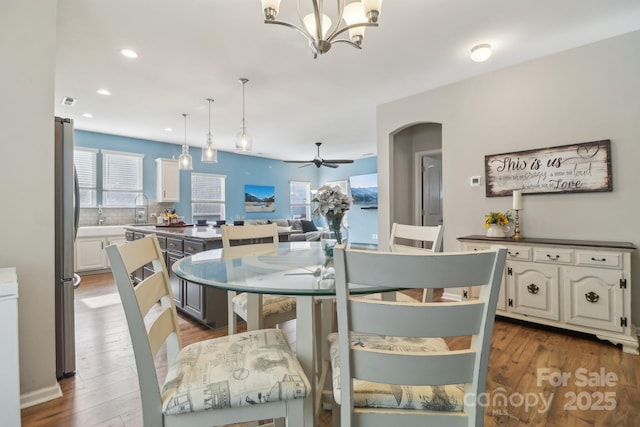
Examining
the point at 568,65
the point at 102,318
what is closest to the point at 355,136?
the point at 568,65

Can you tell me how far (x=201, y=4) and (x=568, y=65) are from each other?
3282mm

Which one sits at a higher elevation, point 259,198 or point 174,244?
point 259,198

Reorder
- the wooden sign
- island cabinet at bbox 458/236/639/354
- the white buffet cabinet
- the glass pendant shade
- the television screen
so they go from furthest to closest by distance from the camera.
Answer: the television screen, the white buffet cabinet, the glass pendant shade, the wooden sign, island cabinet at bbox 458/236/639/354

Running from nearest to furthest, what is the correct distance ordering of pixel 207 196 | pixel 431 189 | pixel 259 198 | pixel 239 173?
1. pixel 431 189
2. pixel 207 196
3. pixel 239 173
4. pixel 259 198

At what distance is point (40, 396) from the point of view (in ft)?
5.80

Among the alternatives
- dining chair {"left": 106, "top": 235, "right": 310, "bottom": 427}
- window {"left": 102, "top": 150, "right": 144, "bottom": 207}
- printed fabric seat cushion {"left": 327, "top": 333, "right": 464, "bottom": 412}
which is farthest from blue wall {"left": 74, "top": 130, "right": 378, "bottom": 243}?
printed fabric seat cushion {"left": 327, "top": 333, "right": 464, "bottom": 412}

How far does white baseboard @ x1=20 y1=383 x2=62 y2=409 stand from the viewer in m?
1.72

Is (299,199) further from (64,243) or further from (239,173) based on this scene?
(64,243)

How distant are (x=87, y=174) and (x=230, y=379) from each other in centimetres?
628

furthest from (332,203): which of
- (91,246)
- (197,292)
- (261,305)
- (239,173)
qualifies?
(239,173)

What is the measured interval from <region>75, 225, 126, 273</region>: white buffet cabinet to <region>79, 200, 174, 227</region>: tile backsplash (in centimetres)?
43

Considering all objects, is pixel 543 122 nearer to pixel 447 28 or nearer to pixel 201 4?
pixel 447 28

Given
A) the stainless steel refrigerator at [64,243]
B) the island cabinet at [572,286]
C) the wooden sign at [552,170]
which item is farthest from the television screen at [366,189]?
the stainless steel refrigerator at [64,243]

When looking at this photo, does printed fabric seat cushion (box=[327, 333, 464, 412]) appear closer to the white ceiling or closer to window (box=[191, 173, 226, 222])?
the white ceiling
